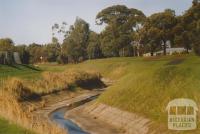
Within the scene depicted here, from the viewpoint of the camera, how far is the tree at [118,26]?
154500 mm

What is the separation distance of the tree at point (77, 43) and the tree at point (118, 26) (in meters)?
16.6

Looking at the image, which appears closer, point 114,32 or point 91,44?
point 114,32

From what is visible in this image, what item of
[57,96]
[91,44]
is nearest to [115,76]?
[57,96]

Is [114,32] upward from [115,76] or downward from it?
upward

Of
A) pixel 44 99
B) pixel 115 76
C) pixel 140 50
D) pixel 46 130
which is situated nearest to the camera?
pixel 46 130

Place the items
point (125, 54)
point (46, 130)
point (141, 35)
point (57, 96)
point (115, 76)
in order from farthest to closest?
point (125, 54), point (141, 35), point (115, 76), point (57, 96), point (46, 130)

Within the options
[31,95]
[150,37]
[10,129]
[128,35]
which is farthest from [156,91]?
[128,35]

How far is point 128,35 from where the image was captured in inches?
6127

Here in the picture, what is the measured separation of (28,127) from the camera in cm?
3509

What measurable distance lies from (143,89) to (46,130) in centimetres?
1745

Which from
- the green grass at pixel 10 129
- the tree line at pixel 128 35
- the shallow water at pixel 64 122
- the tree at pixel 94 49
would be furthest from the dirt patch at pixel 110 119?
the tree at pixel 94 49

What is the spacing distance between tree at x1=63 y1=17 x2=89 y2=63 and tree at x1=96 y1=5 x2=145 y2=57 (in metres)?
16.6

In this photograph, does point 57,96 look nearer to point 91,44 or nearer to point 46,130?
point 46,130

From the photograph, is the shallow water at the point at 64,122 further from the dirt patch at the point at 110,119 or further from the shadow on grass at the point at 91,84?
the shadow on grass at the point at 91,84
